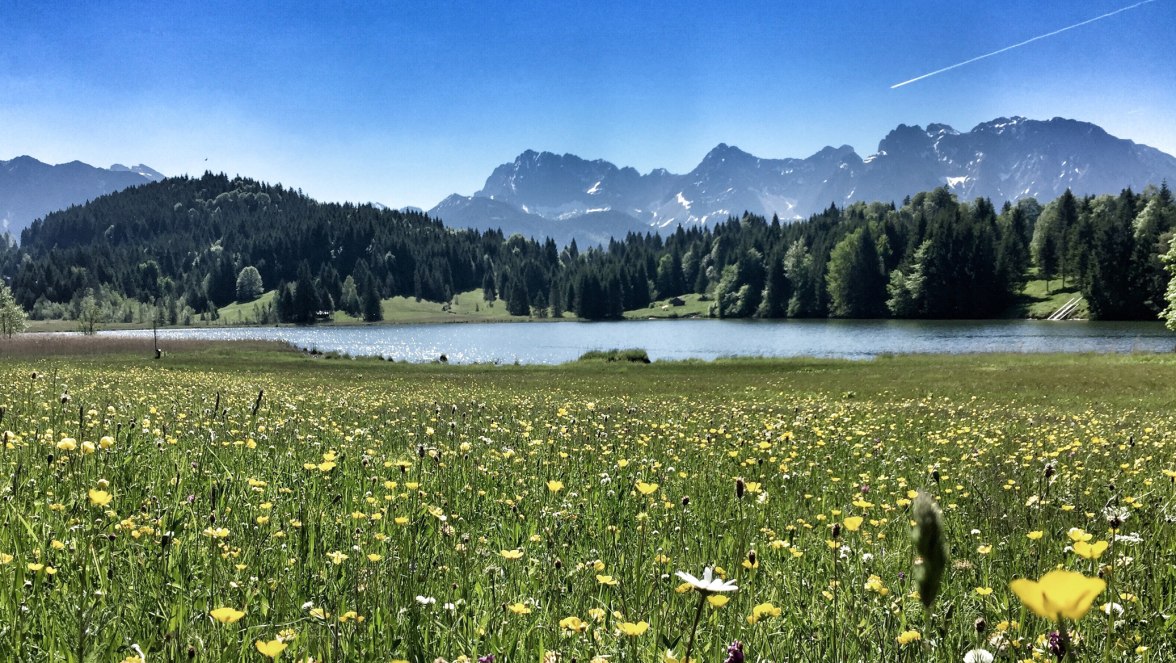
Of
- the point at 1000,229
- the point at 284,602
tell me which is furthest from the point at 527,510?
the point at 1000,229

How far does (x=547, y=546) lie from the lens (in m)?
4.65

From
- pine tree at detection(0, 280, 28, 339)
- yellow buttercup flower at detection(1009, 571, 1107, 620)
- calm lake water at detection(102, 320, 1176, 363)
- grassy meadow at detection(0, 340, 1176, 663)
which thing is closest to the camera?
yellow buttercup flower at detection(1009, 571, 1107, 620)

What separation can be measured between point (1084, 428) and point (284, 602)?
14.0 metres

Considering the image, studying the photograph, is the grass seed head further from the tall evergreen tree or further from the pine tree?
the tall evergreen tree

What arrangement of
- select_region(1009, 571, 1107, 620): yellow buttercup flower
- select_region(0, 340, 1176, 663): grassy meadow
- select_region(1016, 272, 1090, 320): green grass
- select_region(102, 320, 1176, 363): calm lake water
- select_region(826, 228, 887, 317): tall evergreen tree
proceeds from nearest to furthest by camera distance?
select_region(1009, 571, 1107, 620): yellow buttercup flower
select_region(0, 340, 1176, 663): grassy meadow
select_region(102, 320, 1176, 363): calm lake water
select_region(1016, 272, 1090, 320): green grass
select_region(826, 228, 887, 317): tall evergreen tree

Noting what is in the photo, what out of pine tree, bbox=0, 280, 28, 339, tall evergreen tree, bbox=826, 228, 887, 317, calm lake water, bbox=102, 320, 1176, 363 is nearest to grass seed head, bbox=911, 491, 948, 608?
calm lake water, bbox=102, 320, 1176, 363

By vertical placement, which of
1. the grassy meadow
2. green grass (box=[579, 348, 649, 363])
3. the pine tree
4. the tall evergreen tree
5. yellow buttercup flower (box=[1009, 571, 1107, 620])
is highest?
the tall evergreen tree

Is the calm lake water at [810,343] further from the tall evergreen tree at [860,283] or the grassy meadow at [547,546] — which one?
the grassy meadow at [547,546]

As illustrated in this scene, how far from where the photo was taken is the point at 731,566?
4672 mm

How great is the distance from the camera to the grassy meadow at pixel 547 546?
306 cm

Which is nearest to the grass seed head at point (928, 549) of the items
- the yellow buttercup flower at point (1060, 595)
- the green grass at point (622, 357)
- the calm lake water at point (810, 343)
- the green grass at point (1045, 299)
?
the yellow buttercup flower at point (1060, 595)

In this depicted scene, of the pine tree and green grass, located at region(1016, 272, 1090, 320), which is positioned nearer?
the pine tree

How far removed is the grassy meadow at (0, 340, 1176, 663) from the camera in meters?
3.06

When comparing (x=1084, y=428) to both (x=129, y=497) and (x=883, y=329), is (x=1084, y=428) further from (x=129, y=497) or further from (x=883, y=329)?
(x=883, y=329)
